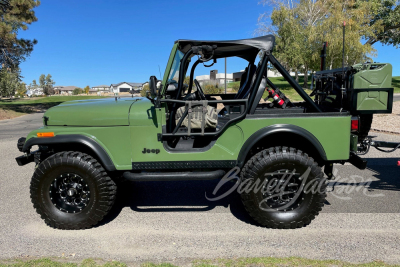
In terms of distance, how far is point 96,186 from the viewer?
3406mm

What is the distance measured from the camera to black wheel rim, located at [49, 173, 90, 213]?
3500 mm

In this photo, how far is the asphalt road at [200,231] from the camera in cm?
295

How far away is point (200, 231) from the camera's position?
11.2ft

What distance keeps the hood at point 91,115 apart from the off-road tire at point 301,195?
5.24 ft

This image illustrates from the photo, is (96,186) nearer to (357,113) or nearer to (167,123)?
(167,123)

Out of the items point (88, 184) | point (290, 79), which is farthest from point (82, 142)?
point (290, 79)

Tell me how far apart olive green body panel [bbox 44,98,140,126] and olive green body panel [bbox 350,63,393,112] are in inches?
108

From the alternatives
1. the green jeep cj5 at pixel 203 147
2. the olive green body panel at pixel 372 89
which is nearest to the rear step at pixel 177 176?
the green jeep cj5 at pixel 203 147

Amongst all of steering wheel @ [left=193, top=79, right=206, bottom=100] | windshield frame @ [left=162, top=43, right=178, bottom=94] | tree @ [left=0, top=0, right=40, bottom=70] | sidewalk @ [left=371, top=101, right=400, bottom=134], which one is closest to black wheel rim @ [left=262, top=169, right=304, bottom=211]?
steering wheel @ [left=193, top=79, right=206, bottom=100]

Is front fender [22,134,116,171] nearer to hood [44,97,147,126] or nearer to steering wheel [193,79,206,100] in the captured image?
hood [44,97,147,126]

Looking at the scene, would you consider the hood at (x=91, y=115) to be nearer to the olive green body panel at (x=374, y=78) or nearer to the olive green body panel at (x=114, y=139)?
the olive green body panel at (x=114, y=139)

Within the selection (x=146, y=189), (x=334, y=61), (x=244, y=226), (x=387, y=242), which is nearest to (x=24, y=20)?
(x=146, y=189)

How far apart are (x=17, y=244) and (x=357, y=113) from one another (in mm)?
4191

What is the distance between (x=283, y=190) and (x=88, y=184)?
7.58ft
